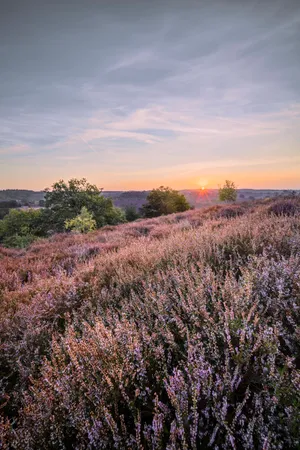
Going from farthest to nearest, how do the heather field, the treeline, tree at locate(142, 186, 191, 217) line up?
tree at locate(142, 186, 191, 217)
the treeline
the heather field

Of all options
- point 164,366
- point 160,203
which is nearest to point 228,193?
point 160,203

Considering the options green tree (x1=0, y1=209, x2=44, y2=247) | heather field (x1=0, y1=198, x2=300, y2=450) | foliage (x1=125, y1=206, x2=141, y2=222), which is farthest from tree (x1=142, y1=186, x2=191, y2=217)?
→ heather field (x1=0, y1=198, x2=300, y2=450)

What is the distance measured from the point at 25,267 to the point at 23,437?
589 cm

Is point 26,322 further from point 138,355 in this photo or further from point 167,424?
point 167,424

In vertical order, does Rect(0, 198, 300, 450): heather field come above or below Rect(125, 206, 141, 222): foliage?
above

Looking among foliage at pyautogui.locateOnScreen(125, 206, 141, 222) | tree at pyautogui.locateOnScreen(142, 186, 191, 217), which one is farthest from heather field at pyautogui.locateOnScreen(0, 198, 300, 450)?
tree at pyautogui.locateOnScreen(142, 186, 191, 217)

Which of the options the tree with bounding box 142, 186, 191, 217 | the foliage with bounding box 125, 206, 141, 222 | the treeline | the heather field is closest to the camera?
the heather field

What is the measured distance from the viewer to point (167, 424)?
1.57 metres

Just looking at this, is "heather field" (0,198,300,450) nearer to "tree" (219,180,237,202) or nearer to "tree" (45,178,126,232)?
"tree" (45,178,126,232)

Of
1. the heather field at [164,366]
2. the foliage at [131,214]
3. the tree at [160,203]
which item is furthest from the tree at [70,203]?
the heather field at [164,366]

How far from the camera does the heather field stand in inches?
53.3

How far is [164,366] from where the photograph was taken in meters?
1.69

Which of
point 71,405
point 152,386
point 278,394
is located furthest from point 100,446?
point 278,394

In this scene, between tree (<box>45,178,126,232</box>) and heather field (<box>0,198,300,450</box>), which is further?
tree (<box>45,178,126,232</box>)
